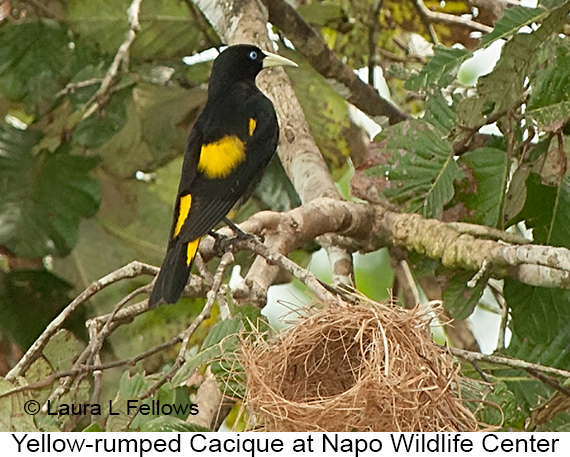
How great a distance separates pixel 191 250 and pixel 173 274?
0.13 m

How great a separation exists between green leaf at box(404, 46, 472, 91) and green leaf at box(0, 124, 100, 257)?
123 cm

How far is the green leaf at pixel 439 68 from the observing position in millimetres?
2418

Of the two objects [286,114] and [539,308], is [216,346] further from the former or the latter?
[286,114]

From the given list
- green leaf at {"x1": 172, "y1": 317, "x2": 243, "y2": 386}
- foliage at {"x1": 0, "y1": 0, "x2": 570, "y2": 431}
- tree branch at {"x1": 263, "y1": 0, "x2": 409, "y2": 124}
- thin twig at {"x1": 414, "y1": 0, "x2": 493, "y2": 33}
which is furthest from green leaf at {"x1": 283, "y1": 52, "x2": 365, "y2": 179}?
green leaf at {"x1": 172, "y1": 317, "x2": 243, "y2": 386}

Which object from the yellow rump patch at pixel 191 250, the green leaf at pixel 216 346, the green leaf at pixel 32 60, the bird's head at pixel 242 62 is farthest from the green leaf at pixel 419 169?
the green leaf at pixel 32 60

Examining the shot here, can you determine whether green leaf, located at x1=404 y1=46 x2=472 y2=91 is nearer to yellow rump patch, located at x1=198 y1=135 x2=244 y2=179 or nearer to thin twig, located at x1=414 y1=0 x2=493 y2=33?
yellow rump patch, located at x1=198 y1=135 x2=244 y2=179

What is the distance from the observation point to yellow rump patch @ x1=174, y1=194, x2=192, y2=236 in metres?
2.34

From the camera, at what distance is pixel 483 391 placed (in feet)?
6.58

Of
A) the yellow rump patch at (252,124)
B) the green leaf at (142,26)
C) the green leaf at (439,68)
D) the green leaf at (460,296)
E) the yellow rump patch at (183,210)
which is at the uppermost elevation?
the green leaf at (142,26)

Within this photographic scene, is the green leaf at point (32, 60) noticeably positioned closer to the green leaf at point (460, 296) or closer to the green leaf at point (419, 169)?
the green leaf at point (419, 169)

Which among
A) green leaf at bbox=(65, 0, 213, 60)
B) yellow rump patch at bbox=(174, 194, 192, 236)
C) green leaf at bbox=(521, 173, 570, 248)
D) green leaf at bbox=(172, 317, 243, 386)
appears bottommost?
green leaf at bbox=(172, 317, 243, 386)

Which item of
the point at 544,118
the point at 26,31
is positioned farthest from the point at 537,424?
the point at 26,31

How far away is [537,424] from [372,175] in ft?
2.62
